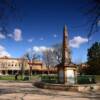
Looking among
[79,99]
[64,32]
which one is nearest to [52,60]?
[64,32]

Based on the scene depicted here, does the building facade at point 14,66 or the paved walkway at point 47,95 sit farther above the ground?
the building facade at point 14,66

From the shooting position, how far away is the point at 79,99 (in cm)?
2012

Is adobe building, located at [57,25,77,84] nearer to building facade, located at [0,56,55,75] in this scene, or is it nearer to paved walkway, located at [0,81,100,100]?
paved walkway, located at [0,81,100,100]

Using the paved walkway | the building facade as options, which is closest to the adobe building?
the paved walkway

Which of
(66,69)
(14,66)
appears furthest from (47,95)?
(14,66)

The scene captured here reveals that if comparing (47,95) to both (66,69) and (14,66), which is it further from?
(14,66)

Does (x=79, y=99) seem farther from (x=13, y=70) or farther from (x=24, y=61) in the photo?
(x=13, y=70)

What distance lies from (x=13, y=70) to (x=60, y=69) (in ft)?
292

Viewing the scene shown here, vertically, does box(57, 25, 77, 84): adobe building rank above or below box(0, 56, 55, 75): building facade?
below

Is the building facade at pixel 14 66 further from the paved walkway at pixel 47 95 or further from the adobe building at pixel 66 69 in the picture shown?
the paved walkway at pixel 47 95

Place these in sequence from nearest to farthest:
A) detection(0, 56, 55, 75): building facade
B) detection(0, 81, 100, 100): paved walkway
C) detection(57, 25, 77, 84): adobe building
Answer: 1. detection(0, 81, 100, 100): paved walkway
2. detection(57, 25, 77, 84): adobe building
3. detection(0, 56, 55, 75): building facade

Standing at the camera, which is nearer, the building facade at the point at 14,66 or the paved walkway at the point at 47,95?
the paved walkway at the point at 47,95

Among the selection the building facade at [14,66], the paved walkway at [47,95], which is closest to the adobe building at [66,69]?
the paved walkway at [47,95]

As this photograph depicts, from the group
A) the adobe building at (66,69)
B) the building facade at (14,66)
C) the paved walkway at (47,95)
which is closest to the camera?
the paved walkway at (47,95)
